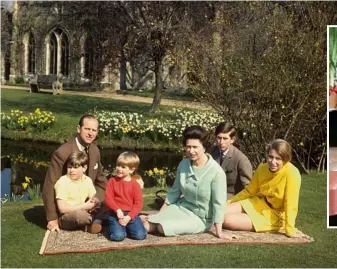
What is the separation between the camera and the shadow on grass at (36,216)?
5811 mm

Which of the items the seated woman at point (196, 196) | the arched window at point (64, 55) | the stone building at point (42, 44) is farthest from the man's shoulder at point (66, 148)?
the arched window at point (64, 55)

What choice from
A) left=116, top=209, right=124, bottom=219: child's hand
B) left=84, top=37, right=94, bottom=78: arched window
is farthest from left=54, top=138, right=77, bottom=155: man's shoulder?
left=84, top=37, right=94, bottom=78: arched window

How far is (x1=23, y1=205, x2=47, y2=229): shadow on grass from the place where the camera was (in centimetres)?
581

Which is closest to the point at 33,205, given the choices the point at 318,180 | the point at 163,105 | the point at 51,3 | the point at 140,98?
the point at 318,180

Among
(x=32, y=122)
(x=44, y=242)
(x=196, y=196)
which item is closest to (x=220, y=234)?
(x=196, y=196)

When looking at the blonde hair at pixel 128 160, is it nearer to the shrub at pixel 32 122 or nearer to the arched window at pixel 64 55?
the shrub at pixel 32 122

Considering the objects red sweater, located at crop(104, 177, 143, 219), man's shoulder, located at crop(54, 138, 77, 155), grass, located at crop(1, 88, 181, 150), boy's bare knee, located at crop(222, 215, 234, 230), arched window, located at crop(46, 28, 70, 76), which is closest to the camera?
red sweater, located at crop(104, 177, 143, 219)

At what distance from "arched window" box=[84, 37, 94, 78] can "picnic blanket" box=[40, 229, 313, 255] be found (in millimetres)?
24923

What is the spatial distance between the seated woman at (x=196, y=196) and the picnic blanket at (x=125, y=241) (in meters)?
0.09

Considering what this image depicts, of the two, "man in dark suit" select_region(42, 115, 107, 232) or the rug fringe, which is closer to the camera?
the rug fringe

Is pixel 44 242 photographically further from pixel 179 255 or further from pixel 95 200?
pixel 179 255

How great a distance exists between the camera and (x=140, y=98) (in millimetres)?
24484

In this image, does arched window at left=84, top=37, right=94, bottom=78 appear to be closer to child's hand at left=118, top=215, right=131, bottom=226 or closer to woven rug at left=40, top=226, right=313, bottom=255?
woven rug at left=40, top=226, right=313, bottom=255

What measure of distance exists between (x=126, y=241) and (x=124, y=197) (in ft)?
1.32
